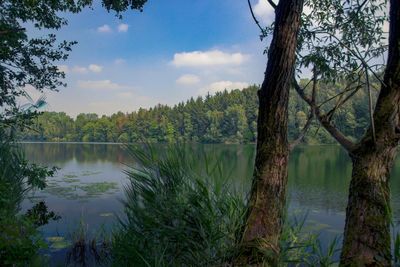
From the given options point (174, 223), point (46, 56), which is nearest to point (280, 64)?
point (174, 223)

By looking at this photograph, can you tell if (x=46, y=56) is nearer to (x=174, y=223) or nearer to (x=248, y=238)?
(x=174, y=223)

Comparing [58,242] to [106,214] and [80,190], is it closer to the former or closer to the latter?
[106,214]

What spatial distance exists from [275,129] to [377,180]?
1.05 meters

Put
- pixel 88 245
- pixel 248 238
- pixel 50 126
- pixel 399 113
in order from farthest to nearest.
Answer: pixel 50 126, pixel 88 245, pixel 399 113, pixel 248 238

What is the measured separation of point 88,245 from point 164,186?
7.92 metres

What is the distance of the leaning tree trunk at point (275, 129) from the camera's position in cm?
308

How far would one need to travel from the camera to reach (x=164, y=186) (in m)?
3.26

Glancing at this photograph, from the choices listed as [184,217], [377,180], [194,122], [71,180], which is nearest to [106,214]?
[71,180]

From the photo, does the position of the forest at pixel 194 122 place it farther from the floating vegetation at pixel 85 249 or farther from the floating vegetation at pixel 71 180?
the floating vegetation at pixel 85 249

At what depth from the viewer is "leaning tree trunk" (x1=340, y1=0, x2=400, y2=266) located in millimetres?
3035

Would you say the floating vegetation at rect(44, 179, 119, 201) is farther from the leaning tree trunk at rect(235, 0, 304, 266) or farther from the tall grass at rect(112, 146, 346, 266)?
the leaning tree trunk at rect(235, 0, 304, 266)

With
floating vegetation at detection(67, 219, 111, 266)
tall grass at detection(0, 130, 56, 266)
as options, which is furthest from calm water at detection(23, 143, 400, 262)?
tall grass at detection(0, 130, 56, 266)

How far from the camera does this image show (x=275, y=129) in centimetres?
324

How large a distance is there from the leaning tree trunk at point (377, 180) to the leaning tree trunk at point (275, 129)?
0.69 meters
